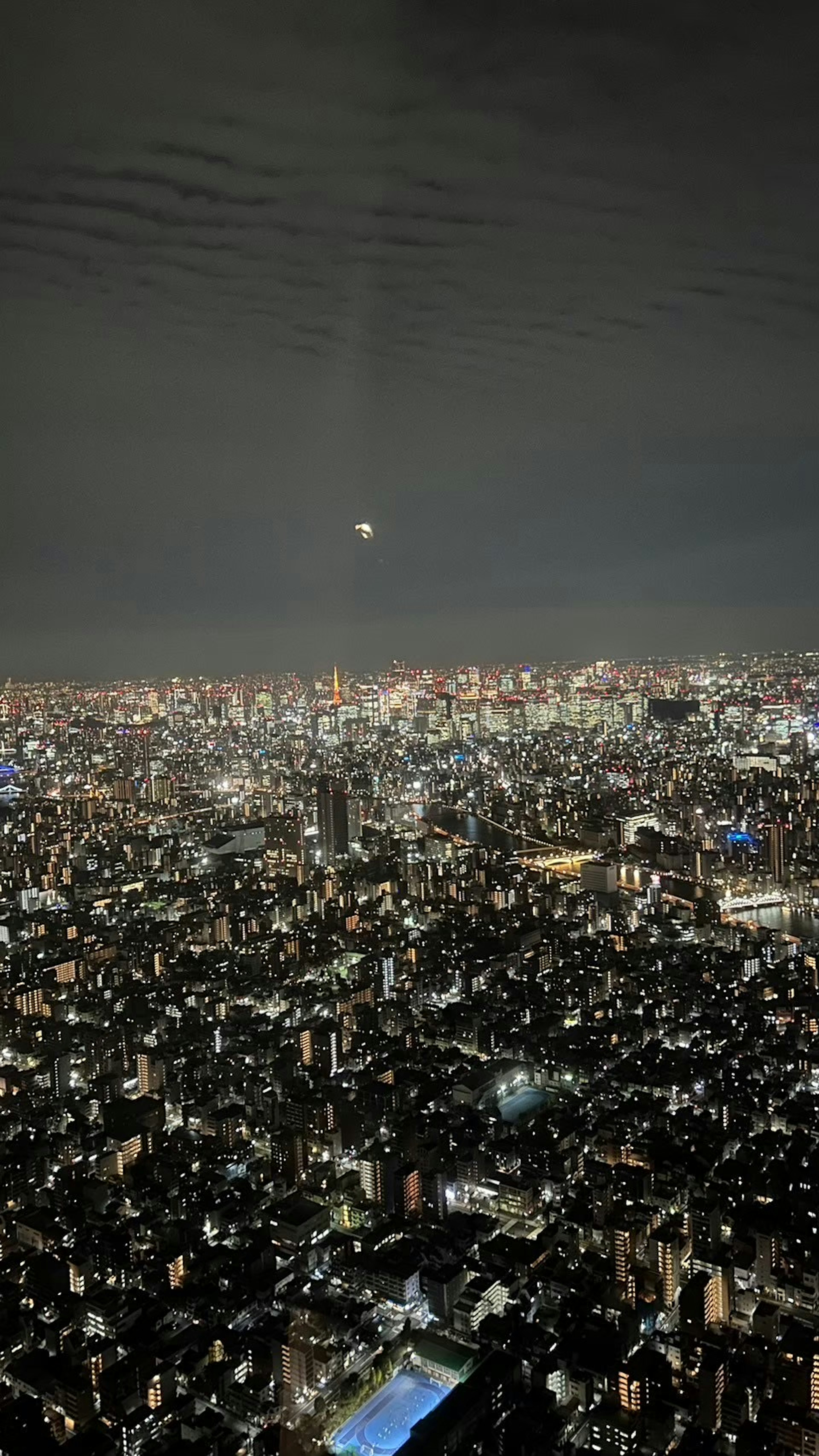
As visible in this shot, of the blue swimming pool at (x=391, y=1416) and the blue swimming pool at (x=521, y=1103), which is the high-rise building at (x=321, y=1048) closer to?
the blue swimming pool at (x=521, y=1103)

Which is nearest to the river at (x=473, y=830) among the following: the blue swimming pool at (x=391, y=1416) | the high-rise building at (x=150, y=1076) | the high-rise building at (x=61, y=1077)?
the high-rise building at (x=150, y=1076)

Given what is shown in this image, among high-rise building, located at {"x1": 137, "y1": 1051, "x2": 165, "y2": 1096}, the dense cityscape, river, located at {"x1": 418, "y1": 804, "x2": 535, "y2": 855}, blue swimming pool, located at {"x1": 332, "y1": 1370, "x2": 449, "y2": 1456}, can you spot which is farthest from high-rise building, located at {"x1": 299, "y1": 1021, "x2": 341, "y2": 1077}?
river, located at {"x1": 418, "y1": 804, "x2": 535, "y2": 855}

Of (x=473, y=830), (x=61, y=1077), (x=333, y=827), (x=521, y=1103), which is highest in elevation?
(x=333, y=827)

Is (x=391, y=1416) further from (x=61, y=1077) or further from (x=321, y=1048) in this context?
(x=61, y=1077)

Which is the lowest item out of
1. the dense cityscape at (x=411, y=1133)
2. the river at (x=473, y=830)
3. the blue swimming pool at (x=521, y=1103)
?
the blue swimming pool at (x=521, y=1103)

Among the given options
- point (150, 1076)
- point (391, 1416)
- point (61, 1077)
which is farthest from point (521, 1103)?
point (61, 1077)

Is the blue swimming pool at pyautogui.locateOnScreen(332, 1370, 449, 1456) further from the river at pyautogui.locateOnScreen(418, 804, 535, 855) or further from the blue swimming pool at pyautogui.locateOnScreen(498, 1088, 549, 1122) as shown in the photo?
the river at pyautogui.locateOnScreen(418, 804, 535, 855)
